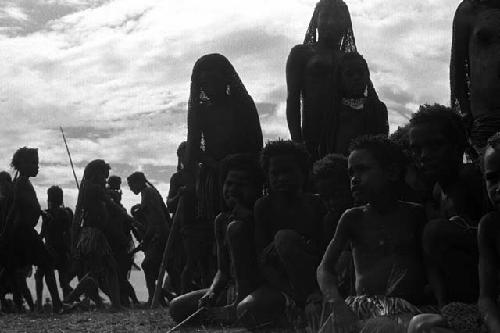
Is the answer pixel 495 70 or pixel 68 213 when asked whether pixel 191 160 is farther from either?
pixel 68 213

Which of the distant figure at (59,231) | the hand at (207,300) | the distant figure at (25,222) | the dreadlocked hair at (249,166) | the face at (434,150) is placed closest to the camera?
the face at (434,150)

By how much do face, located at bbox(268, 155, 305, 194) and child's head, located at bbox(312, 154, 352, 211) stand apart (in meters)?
0.25

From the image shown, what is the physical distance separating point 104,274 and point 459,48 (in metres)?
7.09

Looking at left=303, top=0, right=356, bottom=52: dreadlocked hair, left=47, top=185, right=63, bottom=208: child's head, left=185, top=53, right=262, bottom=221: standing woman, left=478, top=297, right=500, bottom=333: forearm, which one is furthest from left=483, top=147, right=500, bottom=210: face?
left=47, top=185, right=63, bottom=208: child's head

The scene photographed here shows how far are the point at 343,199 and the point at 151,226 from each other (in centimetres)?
741

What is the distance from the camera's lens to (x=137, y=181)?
42.4 ft

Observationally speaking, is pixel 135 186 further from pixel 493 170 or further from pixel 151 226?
pixel 493 170

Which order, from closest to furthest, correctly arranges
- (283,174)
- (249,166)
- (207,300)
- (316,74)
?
(283,174) < (207,300) < (249,166) < (316,74)

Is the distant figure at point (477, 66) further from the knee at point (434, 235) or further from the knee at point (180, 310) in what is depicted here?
the knee at point (180, 310)

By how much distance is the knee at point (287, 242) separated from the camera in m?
5.38

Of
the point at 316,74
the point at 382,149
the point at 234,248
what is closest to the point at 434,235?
the point at 382,149

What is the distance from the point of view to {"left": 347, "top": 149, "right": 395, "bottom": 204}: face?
4.38 m

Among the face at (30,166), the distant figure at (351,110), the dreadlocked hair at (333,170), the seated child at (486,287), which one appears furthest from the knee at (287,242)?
the face at (30,166)

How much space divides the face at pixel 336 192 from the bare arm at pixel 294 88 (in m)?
1.77
